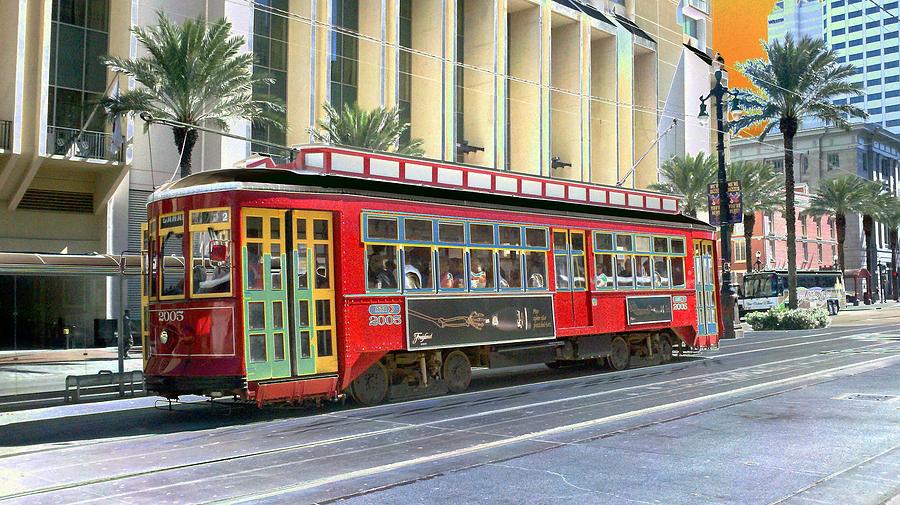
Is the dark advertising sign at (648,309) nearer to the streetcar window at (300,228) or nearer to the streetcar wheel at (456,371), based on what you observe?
Result: the streetcar wheel at (456,371)

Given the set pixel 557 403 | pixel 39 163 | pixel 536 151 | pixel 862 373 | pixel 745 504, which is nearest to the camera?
pixel 745 504

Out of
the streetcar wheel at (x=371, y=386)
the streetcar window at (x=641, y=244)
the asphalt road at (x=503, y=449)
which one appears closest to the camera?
the asphalt road at (x=503, y=449)

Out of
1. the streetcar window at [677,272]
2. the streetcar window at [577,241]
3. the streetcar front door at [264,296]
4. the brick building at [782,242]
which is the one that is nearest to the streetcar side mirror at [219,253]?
the streetcar front door at [264,296]

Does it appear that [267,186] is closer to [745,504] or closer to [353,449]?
[353,449]

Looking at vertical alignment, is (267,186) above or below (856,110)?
below

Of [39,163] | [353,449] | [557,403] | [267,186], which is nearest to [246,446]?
[353,449]

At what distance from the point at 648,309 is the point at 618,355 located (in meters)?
1.31

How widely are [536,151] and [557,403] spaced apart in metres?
35.2

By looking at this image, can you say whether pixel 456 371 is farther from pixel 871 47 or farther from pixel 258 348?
pixel 871 47

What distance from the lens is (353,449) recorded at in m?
9.95

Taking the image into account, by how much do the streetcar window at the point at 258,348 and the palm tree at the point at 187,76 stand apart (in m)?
15.3

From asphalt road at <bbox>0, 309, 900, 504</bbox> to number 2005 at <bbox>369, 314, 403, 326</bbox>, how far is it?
1388mm

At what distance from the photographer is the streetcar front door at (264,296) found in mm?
12148

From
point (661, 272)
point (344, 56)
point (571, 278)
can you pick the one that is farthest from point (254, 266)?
point (344, 56)
